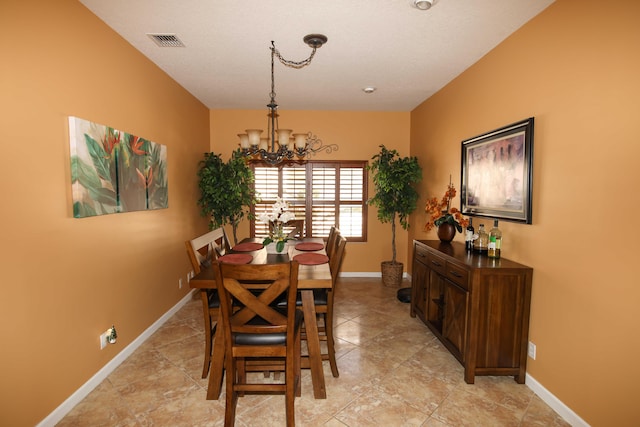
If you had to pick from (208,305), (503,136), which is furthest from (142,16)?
(503,136)

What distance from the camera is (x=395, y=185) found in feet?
14.8

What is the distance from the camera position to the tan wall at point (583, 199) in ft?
5.65

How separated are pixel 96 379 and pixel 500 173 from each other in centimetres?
358

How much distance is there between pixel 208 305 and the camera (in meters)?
2.42

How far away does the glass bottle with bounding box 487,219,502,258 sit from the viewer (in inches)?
103

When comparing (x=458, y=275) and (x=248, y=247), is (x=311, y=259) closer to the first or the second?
(x=248, y=247)

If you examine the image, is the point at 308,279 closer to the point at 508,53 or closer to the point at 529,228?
the point at 529,228

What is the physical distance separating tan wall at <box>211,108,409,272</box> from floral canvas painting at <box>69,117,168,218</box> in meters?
1.91

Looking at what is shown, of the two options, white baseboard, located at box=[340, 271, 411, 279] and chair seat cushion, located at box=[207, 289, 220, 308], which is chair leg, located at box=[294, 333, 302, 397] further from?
white baseboard, located at box=[340, 271, 411, 279]

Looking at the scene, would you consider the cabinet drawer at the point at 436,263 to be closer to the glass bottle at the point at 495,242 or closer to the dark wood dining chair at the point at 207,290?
the glass bottle at the point at 495,242

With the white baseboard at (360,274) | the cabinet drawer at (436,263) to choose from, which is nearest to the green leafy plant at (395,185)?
the white baseboard at (360,274)

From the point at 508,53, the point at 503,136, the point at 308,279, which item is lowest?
the point at 308,279

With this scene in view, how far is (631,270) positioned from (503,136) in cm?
138

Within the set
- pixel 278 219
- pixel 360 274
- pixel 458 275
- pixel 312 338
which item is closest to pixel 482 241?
pixel 458 275
